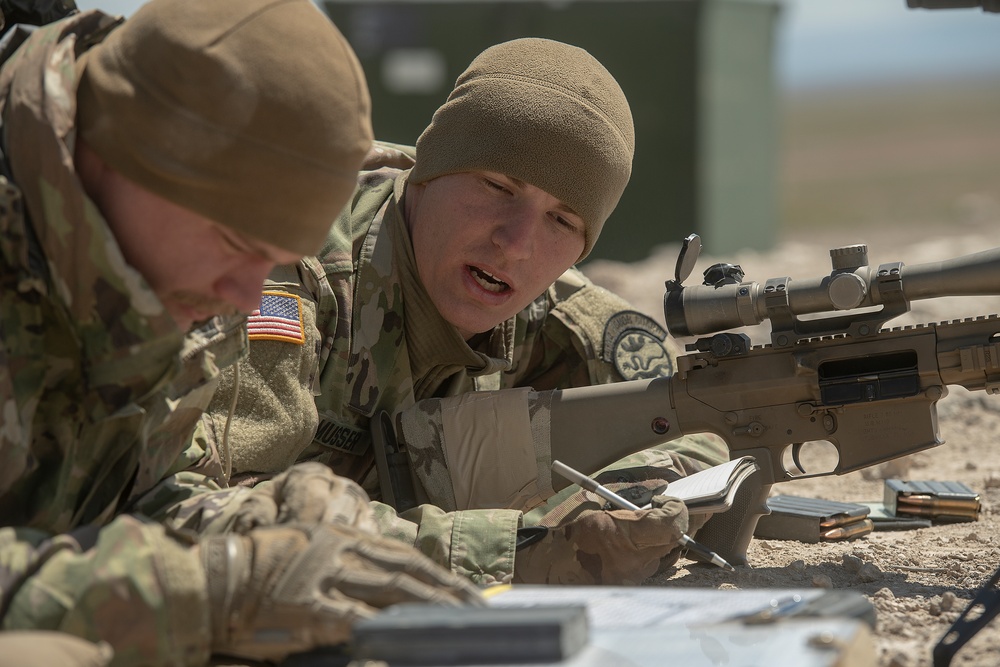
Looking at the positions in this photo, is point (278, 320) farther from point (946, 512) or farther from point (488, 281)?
point (946, 512)

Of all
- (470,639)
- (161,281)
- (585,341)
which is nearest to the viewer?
(470,639)

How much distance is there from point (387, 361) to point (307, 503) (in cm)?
147

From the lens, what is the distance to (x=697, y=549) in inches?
117

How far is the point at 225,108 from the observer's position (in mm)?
2037

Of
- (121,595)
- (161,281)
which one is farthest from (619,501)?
(121,595)

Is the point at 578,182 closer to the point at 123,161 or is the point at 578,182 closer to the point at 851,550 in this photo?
the point at 851,550

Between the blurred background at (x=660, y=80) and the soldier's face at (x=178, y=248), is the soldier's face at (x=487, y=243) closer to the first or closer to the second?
the soldier's face at (x=178, y=248)

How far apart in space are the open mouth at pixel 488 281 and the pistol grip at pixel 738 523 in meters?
0.89

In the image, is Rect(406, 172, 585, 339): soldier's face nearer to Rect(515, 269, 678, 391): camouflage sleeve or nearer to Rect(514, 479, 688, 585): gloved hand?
Rect(515, 269, 678, 391): camouflage sleeve

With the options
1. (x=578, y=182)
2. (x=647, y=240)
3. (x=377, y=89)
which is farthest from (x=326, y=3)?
(x=578, y=182)

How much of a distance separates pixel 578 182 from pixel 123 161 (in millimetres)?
1686

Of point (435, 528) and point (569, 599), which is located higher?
point (569, 599)

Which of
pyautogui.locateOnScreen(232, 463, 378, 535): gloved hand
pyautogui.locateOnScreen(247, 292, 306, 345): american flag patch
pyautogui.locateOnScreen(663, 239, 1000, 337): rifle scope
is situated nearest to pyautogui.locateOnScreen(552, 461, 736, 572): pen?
pyautogui.locateOnScreen(663, 239, 1000, 337): rifle scope

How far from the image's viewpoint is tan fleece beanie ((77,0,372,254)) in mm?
2041
